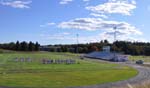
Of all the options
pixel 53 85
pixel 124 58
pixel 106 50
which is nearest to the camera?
pixel 53 85

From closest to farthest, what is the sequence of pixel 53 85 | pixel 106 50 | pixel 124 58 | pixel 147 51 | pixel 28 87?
Result: pixel 28 87
pixel 53 85
pixel 124 58
pixel 106 50
pixel 147 51

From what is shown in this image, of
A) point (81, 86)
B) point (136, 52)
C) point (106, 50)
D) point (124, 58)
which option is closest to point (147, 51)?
point (136, 52)

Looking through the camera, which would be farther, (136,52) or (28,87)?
(136,52)

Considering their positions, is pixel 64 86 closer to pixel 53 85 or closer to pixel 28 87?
pixel 53 85

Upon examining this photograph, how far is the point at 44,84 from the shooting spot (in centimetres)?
3728

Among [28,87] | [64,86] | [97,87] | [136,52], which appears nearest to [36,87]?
[28,87]

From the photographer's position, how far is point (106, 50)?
5891 inches

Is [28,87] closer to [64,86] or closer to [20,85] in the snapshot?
[20,85]

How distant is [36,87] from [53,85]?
108 inches

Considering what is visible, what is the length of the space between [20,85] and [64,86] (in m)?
4.85

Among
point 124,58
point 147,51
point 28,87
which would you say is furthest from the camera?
point 147,51

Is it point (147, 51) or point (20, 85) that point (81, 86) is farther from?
point (147, 51)

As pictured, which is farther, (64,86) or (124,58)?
(124,58)

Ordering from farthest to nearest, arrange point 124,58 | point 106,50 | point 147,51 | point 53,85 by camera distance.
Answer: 1. point 147,51
2. point 106,50
3. point 124,58
4. point 53,85
